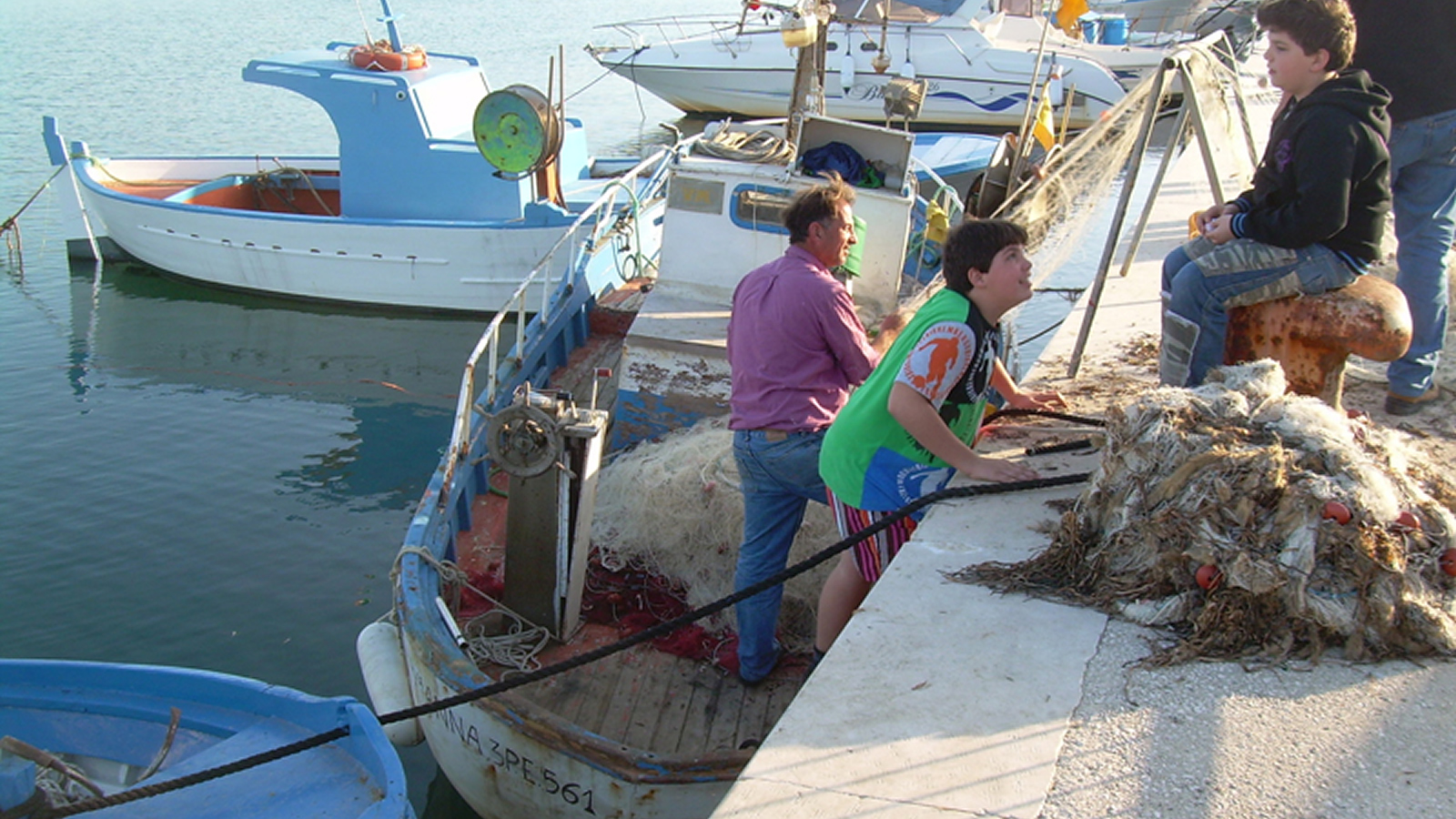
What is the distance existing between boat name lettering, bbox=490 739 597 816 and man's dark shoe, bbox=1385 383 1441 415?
11.6ft

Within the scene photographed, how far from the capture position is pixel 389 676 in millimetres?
4664

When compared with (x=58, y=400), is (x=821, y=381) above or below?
above

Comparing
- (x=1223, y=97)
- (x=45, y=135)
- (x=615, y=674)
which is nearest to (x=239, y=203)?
(x=45, y=135)

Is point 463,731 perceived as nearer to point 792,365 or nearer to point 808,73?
point 792,365

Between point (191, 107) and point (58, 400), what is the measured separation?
13014 millimetres

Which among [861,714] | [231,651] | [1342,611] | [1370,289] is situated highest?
[1370,289]

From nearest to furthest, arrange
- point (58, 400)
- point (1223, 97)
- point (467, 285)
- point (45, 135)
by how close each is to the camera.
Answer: point (1223, 97), point (58, 400), point (467, 285), point (45, 135)

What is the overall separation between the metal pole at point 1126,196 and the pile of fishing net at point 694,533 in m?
1.43

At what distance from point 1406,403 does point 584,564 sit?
137 inches

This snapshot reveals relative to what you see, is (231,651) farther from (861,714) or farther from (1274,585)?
(1274,585)

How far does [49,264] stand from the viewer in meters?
14.4

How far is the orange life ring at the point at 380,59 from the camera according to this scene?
12109mm

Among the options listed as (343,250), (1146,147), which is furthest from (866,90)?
(1146,147)

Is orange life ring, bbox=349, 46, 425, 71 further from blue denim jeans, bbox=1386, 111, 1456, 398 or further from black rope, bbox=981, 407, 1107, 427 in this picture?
blue denim jeans, bbox=1386, 111, 1456, 398
